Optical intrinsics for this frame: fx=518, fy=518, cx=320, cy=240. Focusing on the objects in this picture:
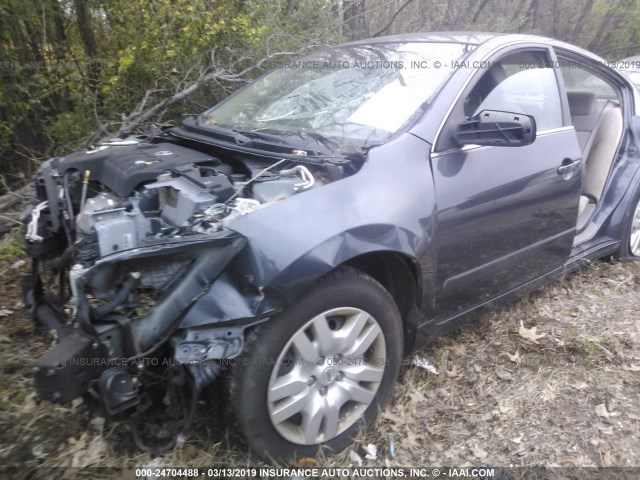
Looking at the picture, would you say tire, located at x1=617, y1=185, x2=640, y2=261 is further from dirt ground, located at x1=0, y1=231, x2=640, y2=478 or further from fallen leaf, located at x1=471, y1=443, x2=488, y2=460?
fallen leaf, located at x1=471, y1=443, x2=488, y2=460

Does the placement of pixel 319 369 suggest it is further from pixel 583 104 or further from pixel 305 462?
pixel 583 104

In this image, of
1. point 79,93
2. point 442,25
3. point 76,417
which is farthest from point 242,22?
point 442,25

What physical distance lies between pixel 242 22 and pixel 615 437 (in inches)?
192

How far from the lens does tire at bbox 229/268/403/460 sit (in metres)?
1.99

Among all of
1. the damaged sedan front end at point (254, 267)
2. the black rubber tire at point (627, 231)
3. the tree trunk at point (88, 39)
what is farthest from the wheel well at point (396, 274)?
the tree trunk at point (88, 39)

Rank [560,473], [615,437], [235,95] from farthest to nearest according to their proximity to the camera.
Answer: [235,95] < [615,437] < [560,473]

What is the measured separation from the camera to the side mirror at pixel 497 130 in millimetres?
2422

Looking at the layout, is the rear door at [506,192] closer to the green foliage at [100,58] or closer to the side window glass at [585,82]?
the side window glass at [585,82]

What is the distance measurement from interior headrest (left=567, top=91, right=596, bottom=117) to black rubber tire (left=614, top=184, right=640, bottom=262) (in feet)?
2.28

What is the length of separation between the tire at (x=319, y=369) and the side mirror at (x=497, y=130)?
859 mm

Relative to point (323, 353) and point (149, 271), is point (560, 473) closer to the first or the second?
point (323, 353)

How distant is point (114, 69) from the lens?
5.46m

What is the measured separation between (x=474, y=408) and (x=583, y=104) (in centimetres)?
264

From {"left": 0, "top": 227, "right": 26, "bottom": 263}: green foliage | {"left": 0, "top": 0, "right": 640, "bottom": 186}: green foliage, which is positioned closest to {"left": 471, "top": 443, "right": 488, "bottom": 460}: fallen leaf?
{"left": 0, "top": 227, "right": 26, "bottom": 263}: green foliage
